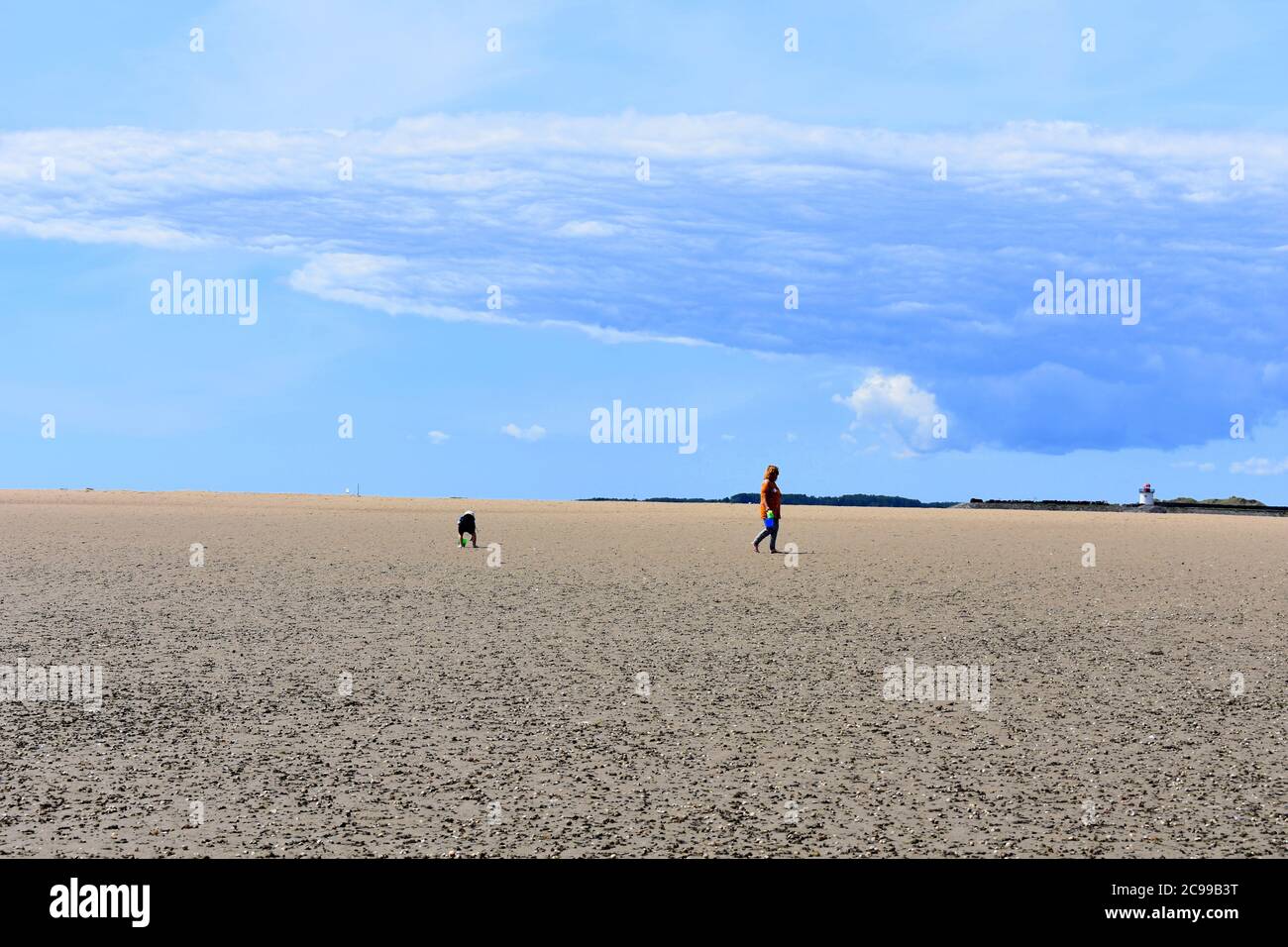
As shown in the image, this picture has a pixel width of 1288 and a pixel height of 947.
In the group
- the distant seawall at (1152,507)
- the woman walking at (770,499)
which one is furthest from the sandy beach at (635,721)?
the distant seawall at (1152,507)

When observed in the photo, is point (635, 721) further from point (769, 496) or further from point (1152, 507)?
point (1152, 507)

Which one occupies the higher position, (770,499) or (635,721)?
(770,499)

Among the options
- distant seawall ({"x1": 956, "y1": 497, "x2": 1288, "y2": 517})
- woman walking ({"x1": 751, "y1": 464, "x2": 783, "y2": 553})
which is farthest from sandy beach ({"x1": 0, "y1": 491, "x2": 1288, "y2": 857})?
distant seawall ({"x1": 956, "y1": 497, "x2": 1288, "y2": 517})

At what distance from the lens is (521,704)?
Answer: 896 cm

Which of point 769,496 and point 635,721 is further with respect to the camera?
point 769,496

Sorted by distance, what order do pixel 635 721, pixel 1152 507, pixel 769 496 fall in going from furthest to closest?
1. pixel 1152 507
2. pixel 769 496
3. pixel 635 721

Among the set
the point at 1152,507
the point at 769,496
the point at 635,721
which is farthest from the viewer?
the point at 1152,507

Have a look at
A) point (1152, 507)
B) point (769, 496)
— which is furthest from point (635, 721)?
point (1152, 507)

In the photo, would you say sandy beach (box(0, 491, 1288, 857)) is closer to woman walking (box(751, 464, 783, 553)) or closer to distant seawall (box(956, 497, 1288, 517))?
woman walking (box(751, 464, 783, 553))

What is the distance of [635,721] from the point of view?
8391mm

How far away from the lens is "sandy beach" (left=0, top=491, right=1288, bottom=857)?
5.93m

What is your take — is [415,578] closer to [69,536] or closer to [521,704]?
[521,704]
